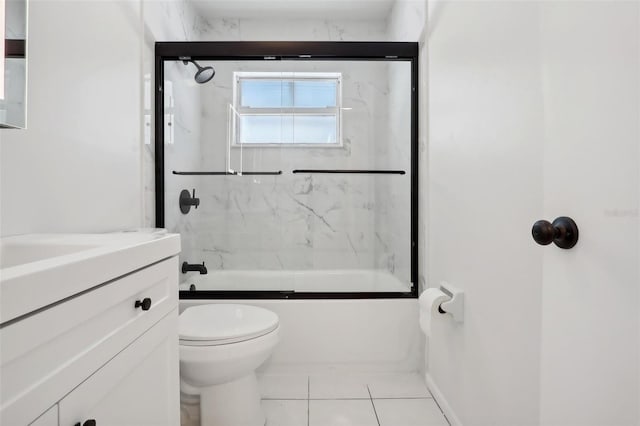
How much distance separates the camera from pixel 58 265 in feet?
1.83

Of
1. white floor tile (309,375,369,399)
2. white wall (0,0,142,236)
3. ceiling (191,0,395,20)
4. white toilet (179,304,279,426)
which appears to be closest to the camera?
white wall (0,0,142,236)

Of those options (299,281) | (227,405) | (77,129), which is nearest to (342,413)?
(227,405)

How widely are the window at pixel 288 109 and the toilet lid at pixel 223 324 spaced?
102 cm

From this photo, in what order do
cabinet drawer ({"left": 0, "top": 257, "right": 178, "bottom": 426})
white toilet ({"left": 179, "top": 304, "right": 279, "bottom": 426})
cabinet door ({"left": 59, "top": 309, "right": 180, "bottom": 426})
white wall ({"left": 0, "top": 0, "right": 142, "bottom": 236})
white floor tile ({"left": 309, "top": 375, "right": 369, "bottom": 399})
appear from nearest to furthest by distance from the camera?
cabinet drawer ({"left": 0, "top": 257, "right": 178, "bottom": 426}) < cabinet door ({"left": 59, "top": 309, "right": 180, "bottom": 426}) < white wall ({"left": 0, "top": 0, "right": 142, "bottom": 236}) < white toilet ({"left": 179, "top": 304, "right": 279, "bottom": 426}) < white floor tile ({"left": 309, "top": 375, "right": 369, "bottom": 399})

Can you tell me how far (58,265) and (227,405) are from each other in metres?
1.10

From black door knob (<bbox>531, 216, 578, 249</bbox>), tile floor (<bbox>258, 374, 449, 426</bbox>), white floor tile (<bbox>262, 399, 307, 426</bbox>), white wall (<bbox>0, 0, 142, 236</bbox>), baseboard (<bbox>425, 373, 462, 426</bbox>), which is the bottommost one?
white floor tile (<bbox>262, 399, 307, 426</bbox>)

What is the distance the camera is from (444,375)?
1.60 meters

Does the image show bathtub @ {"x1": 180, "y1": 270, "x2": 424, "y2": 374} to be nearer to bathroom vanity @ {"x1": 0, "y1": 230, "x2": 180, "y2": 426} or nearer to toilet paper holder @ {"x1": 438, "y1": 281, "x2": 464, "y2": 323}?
toilet paper holder @ {"x1": 438, "y1": 281, "x2": 464, "y2": 323}

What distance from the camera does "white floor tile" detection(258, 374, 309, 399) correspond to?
1.75m

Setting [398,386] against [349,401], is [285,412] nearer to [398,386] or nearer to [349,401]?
[349,401]

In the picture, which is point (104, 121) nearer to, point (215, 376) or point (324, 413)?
point (215, 376)

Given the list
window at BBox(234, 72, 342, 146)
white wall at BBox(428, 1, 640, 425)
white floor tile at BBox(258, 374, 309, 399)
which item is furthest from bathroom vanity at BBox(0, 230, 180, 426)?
window at BBox(234, 72, 342, 146)

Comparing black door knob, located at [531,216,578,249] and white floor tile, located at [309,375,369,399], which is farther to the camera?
white floor tile, located at [309,375,369,399]

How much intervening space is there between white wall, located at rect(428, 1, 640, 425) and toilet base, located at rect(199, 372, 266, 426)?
0.86 m
